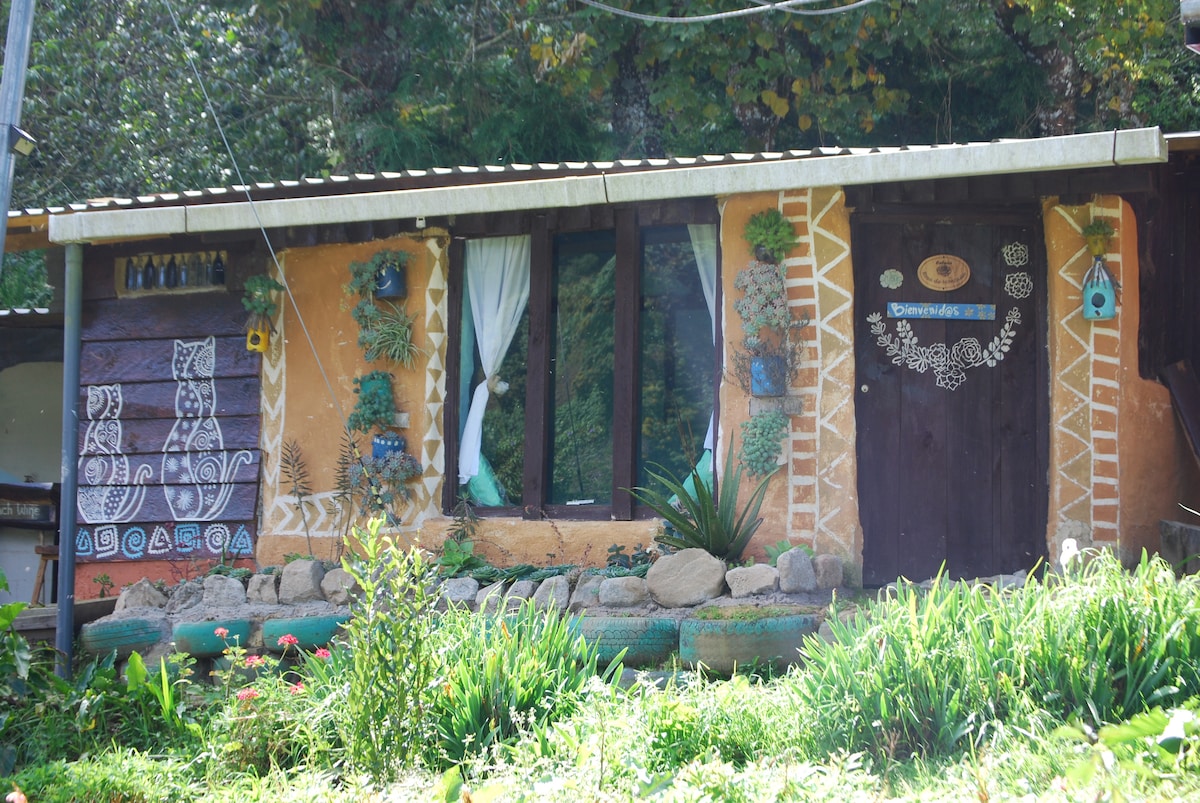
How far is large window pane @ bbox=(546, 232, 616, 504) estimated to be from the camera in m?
7.57

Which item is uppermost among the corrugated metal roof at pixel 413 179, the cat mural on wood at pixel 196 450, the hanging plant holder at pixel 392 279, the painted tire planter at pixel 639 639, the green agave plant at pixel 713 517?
the corrugated metal roof at pixel 413 179

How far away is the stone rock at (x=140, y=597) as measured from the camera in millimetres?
7223

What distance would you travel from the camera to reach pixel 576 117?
12.1 metres

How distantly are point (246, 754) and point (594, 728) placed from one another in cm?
157

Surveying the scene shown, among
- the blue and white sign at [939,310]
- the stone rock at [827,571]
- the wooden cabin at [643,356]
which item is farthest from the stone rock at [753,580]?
the blue and white sign at [939,310]

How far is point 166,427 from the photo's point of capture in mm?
8250

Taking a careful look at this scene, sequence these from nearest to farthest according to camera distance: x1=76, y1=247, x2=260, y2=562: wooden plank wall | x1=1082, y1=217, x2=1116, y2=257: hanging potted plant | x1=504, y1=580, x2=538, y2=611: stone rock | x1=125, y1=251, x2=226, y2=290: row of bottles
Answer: x1=504, y1=580, x2=538, y2=611: stone rock < x1=1082, y1=217, x2=1116, y2=257: hanging potted plant < x1=76, y1=247, x2=260, y2=562: wooden plank wall < x1=125, y1=251, x2=226, y2=290: row of bottles

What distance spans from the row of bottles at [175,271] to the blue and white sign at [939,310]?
14.6 ft

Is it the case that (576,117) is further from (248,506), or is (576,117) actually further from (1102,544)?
(1102,544)

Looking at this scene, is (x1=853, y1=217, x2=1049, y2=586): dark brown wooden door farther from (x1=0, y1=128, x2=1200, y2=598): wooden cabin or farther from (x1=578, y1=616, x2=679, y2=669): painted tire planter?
(x1=578, y1=616, x2=679, y2=669): painted tire planter

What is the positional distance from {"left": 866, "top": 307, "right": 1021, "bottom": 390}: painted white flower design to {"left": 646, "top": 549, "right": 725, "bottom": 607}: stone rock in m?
1.72

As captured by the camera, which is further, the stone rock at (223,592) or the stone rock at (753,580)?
the stone rock at (223,592)

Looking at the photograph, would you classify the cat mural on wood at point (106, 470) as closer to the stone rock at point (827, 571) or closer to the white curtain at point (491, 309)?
the white curtain at point (491, 309)

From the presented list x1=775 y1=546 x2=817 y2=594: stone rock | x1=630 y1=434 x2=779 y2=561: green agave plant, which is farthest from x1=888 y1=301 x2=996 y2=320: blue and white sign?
x1=775 y1=546 x2=817 y2=594: stone rock
